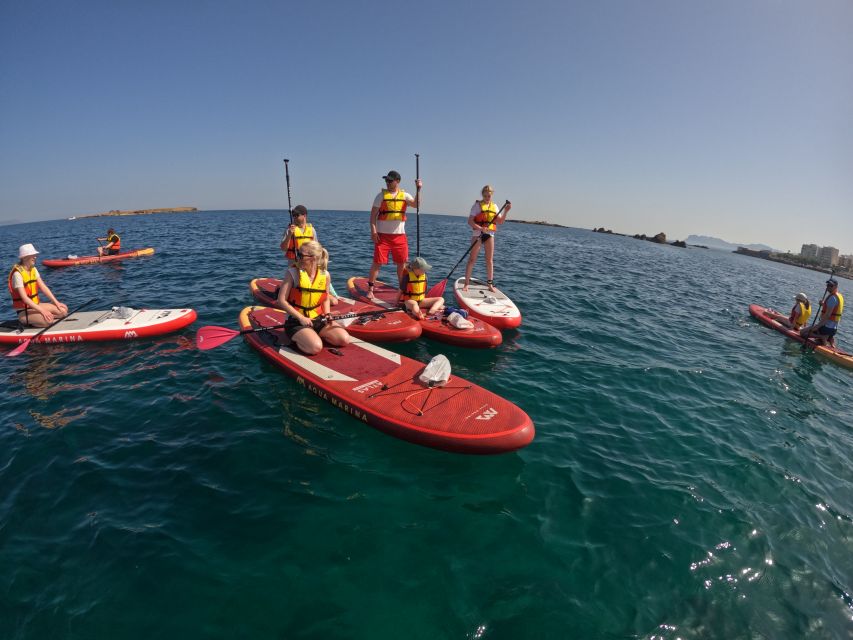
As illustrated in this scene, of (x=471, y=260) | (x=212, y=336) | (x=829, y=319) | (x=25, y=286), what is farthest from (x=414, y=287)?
(x=829, y=319)

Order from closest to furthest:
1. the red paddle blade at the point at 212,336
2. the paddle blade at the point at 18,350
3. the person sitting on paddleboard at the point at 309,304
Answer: the person sitting on paddleboard at the point at 309,304
the red paddle blade at the point at 212,336
the paddle blade at the point at 18,350

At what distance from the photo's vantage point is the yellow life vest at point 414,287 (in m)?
9.64

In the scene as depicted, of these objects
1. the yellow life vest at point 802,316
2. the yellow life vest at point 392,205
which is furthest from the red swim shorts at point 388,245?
the yellow life vest at point 802,316

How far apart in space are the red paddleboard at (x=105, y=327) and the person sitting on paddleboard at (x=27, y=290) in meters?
0.25

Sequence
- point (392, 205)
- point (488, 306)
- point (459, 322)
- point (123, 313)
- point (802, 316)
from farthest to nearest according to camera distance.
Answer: point (802, 316) → point (488, 306) → point (392, 205) → point (123, 313) → point (459, 322)

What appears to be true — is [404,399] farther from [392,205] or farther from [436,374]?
[392,205]

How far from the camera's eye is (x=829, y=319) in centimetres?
1170

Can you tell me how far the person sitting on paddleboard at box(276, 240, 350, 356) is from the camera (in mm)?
7402

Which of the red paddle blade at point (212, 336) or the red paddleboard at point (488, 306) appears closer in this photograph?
the red paddle blade at point (212, 336)

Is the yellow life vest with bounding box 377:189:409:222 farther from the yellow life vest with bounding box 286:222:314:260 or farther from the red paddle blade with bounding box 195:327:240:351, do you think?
the red paddle blade with bounding box 195:327:240:351

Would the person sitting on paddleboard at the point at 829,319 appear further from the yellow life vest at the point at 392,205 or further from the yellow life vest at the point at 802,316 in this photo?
the yellow life vest at the point at 392,205

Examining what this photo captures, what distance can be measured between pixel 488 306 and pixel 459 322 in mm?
2015

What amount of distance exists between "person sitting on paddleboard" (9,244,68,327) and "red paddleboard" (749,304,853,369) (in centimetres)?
2138

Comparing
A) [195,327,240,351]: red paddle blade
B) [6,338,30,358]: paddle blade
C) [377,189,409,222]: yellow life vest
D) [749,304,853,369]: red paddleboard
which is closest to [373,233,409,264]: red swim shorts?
[377,189,409,222]: yellow life vest
